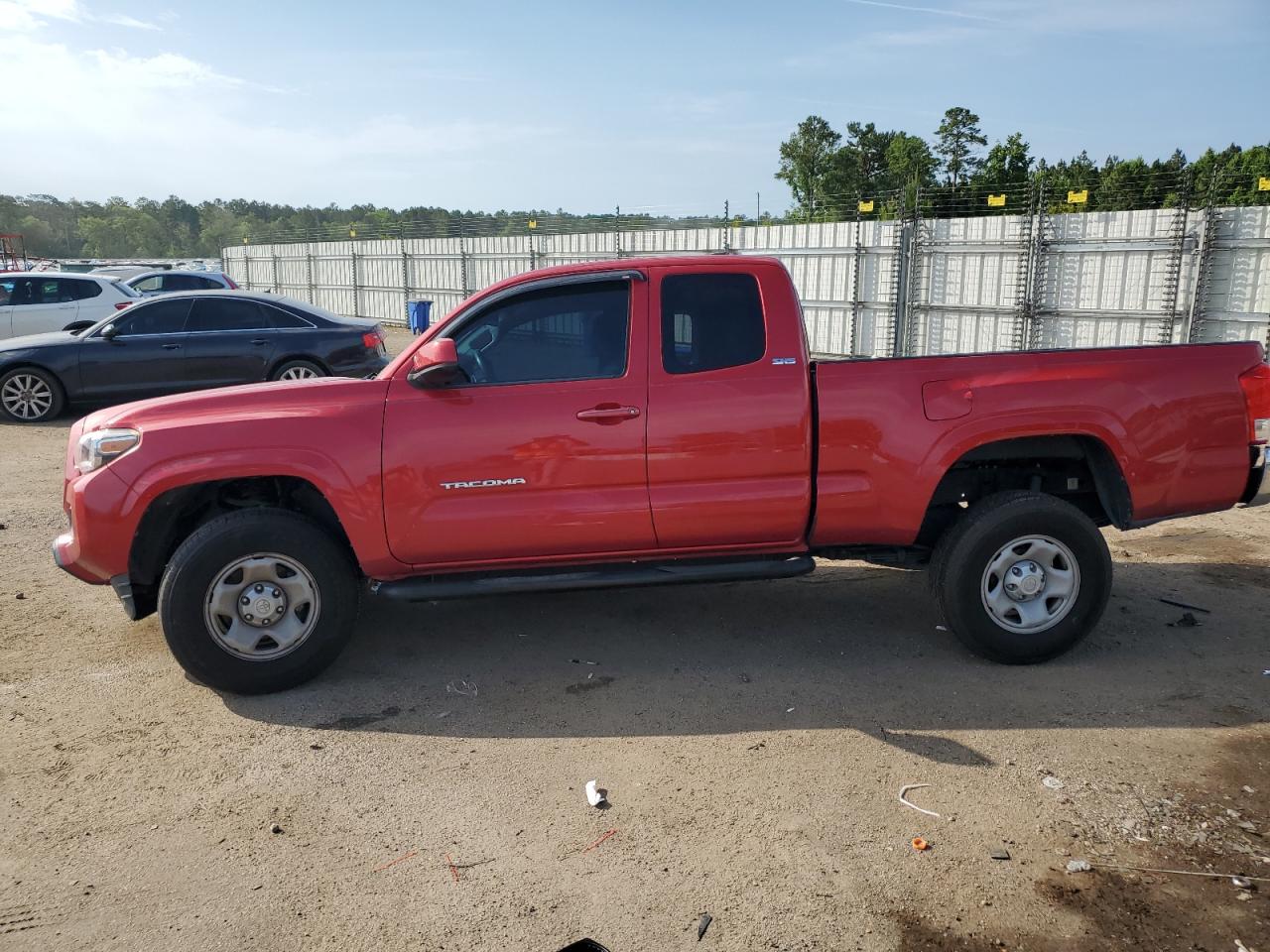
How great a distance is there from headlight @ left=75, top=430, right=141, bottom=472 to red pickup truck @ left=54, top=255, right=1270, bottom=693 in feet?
0.04

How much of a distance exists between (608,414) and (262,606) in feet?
6.05

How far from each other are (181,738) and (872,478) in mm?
3341

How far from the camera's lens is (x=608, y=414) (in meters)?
4.68

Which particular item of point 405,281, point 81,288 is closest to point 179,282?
point 81,288

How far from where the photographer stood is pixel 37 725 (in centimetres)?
445

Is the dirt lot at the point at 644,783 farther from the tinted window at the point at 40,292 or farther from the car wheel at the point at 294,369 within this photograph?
the tinted window at the point at 40,292

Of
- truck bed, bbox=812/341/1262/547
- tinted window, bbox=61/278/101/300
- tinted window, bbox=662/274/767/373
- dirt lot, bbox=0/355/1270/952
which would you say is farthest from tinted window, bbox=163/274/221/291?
truck bed, bbox=812/341/1262/547

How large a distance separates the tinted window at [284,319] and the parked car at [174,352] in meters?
0.01

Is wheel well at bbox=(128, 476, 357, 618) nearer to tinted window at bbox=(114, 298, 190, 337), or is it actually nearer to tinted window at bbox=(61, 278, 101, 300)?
tinted window at bbox=(114, 298, 190, 337)

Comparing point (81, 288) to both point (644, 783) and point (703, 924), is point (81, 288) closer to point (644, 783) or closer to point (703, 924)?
point (644, 783)

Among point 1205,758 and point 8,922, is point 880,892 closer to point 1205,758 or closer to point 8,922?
point 1205,758

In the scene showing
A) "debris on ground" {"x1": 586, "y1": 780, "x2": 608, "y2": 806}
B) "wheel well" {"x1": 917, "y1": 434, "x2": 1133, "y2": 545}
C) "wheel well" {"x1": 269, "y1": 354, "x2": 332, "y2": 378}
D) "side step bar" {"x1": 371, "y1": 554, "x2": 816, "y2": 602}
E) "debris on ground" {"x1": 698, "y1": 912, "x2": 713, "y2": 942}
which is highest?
"wheel well" {"x1": 917, "y1": 434, "x2": 1133, "y2": 545}

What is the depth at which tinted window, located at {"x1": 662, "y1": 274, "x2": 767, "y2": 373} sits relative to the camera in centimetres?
482

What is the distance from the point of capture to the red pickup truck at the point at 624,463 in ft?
15.2
